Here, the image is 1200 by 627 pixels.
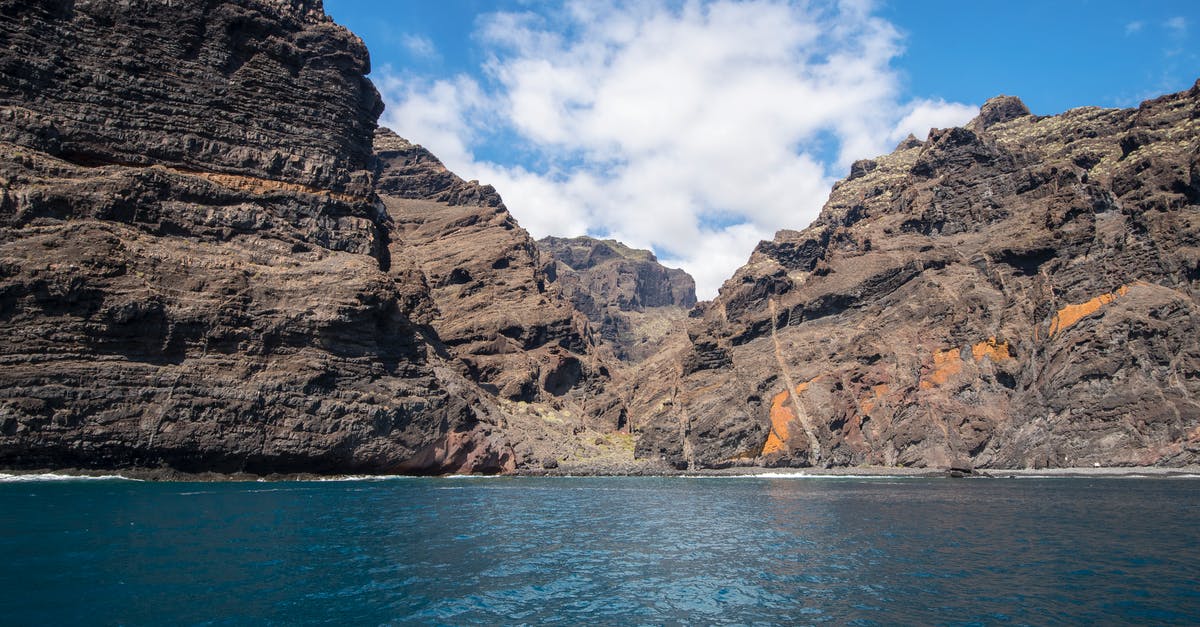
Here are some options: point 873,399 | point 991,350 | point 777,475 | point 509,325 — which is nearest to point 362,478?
point 777,475

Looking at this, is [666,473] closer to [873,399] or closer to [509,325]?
[873,399]

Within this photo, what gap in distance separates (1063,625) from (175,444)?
284 ft

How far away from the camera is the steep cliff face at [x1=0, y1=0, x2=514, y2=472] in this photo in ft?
251

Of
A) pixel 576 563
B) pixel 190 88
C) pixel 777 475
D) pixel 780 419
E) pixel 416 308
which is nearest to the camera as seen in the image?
pixel 576 563

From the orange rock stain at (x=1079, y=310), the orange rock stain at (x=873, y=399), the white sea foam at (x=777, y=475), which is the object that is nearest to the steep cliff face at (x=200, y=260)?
the white sea foam at (x=777, y=475)

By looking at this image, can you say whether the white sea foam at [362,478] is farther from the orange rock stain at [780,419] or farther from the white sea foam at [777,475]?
the orange rock stain at [780,419]

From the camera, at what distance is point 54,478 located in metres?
67.8

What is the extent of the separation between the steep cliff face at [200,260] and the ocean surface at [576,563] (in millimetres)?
25249

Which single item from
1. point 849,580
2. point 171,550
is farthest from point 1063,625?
point 171,550

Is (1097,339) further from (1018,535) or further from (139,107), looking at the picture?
(139,107)

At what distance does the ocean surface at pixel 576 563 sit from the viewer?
2184 centimetres

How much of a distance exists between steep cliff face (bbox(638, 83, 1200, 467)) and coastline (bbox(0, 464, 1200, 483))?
166 inches

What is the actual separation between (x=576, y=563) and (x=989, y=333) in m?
134

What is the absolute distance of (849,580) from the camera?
27891 mm
